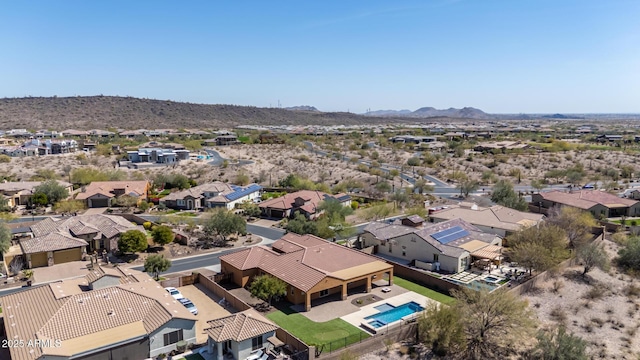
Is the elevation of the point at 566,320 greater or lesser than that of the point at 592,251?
lesser

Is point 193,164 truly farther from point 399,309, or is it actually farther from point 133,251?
point 399,309

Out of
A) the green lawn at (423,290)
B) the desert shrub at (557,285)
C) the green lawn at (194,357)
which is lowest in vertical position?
the desert shrub at (557,285)

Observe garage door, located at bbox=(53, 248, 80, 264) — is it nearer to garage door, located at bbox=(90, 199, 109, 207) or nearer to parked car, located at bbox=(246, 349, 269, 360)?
garage door, located at bbox=(90, 199, 109, 207)

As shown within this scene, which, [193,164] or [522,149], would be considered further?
[522,149]

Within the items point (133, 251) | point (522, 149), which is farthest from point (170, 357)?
point (522, 149)

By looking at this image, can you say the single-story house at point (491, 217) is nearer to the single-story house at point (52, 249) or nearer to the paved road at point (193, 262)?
the paved road at point (193, 262)

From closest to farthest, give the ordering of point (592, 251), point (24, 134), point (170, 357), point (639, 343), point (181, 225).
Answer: point (170, 357) → point (639, 343) → point (592, 251) → point (181, 225) → point (24, 134)

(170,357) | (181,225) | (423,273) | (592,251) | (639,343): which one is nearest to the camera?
(170,357)

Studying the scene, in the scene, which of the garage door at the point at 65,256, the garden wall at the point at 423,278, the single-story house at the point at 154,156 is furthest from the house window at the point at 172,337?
the single-story house at the point at 154,156
